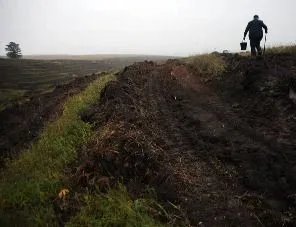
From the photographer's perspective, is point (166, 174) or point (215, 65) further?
point (215, 65)

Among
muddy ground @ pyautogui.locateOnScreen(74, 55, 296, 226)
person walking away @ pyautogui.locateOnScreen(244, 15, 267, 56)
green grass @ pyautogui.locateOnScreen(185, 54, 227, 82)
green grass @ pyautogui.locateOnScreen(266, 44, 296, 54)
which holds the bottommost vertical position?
muddy ground @ pyautogui.locateOnScreen(74, 55, 296, 226)

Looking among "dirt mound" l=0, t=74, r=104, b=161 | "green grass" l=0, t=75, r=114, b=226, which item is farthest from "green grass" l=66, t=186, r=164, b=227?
"dirt mound" l=0, t=74, r=104, b=161

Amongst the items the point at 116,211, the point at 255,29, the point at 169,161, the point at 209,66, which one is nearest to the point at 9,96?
the point at 209,66

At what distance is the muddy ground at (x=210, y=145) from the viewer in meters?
6.51

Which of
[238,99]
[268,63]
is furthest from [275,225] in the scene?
[268,63]

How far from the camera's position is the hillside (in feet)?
21.0

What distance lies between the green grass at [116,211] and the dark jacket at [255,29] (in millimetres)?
11283

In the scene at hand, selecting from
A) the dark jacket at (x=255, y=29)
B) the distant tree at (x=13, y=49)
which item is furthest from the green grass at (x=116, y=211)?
the distant tree at (x=13, y=49)

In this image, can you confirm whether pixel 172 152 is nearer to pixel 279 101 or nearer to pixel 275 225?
pixel 275 225

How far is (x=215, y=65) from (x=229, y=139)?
7.28m

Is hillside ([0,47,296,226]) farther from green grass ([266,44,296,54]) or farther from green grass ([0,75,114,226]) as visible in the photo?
green grass ([266,44,296,54])

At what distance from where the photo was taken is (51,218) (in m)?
6.82

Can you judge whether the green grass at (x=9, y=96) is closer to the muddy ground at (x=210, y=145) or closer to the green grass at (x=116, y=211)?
the muddy ground at (x=210, y=145)

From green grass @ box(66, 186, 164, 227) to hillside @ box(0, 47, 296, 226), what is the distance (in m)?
0.02
